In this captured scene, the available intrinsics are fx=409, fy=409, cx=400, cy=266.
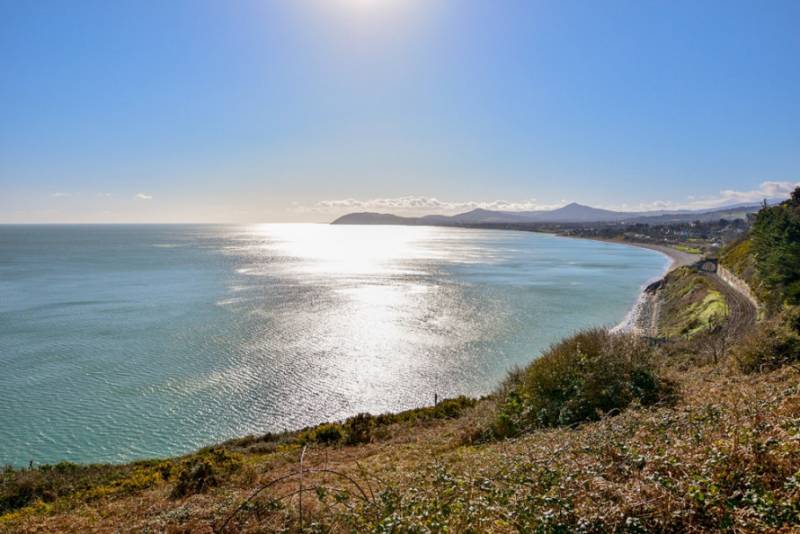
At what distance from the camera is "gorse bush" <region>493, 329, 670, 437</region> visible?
10391 mm

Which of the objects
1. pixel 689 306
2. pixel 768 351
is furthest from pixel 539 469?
pixel 689 306

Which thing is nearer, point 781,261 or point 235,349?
point 781,261

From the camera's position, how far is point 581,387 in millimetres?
10797

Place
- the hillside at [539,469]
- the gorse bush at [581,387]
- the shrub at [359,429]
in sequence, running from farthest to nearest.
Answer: the shrub at [359,429]
the gorse bush at [581,387]
the hillside at [539,469]

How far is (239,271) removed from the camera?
80.4 meters

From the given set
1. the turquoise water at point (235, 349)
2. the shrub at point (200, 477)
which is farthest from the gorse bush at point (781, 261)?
the shrub at point (200, 477)

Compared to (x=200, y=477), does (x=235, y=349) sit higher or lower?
lower

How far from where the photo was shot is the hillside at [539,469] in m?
4.43

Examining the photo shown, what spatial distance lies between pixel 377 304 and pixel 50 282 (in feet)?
171

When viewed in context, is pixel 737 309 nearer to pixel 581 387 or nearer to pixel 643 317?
pixel 643 317

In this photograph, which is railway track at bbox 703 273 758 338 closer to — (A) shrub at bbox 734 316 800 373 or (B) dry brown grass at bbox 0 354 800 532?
(A) shrub at bbox 734 316 800 373

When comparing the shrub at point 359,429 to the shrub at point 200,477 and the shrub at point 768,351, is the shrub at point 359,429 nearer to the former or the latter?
the shrub at point 200,477

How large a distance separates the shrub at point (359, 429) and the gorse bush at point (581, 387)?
17.5 ft

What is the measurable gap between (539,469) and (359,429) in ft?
36.4
